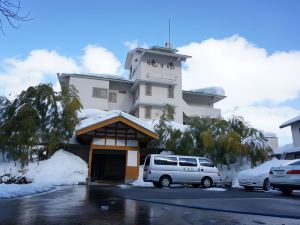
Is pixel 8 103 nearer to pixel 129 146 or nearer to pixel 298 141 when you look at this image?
pixel 129 146

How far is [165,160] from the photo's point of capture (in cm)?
1767

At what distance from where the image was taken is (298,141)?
28.5 meters

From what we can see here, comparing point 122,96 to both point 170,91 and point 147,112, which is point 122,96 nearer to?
point 147,112

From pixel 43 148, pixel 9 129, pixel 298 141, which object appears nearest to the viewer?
pixel 9 129

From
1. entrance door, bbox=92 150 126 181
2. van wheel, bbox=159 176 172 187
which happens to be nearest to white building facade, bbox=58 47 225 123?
entrance door, bbox=92 150 126 181

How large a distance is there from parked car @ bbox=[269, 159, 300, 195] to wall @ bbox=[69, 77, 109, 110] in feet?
88.7

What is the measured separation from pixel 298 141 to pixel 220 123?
8889 millimetres

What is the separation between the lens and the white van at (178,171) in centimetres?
1733

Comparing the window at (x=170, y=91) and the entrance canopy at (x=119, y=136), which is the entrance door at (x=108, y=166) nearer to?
the entrance canopy at (x=119, y=136)

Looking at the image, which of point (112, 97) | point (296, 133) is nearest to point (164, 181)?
point (296, 133)

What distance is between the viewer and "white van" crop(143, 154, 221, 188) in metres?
17.3

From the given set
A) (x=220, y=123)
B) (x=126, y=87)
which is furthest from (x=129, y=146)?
(x=126, y=87)

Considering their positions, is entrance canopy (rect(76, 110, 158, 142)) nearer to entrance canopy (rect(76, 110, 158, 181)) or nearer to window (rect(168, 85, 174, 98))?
entrance canopy (rect(76, 110, 158, 181))

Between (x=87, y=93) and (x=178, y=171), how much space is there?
2288 centimetres
